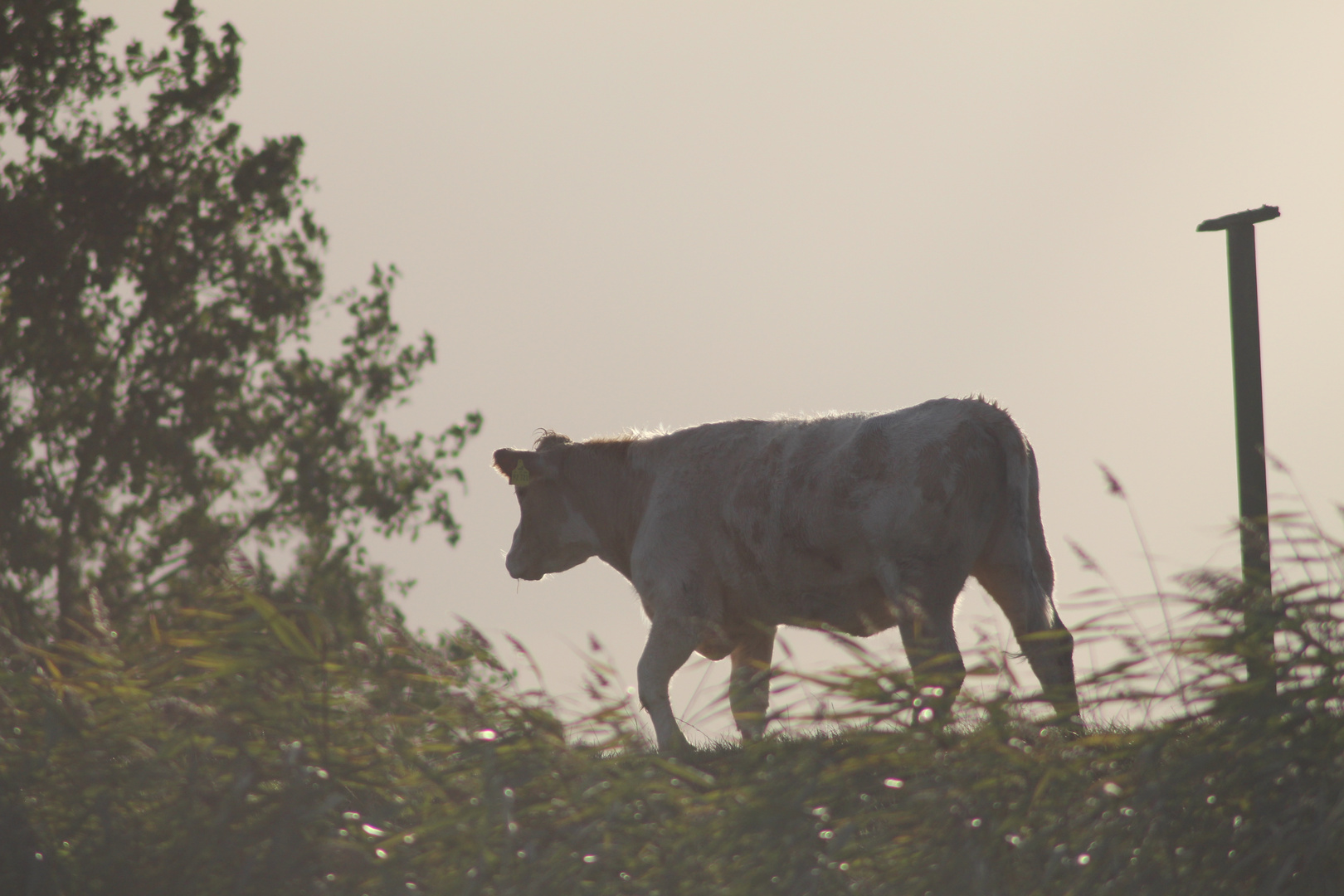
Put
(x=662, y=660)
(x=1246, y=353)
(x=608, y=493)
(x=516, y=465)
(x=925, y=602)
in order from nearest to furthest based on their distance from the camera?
(x=1246, y=353), (x=925, y=602), (x=662, y=660), (x=608, y=493), (x=516, y=465)

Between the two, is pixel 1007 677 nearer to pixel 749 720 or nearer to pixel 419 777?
pixel 749 720

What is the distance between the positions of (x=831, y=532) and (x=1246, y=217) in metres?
2.57

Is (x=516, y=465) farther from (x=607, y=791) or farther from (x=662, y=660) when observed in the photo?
(x=607, y=791)

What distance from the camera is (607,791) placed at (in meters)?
3.93

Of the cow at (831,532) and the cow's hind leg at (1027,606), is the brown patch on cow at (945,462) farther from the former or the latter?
the cow's hind leg at (1027,606)

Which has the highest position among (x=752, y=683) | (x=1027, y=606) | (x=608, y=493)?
(x=608, y=493)

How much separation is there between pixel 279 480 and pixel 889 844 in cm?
1542

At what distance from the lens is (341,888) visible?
372 cm

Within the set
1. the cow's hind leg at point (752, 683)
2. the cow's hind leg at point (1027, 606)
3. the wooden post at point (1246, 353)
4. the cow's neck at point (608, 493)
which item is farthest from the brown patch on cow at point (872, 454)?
the cow's neck at point (608, 493)

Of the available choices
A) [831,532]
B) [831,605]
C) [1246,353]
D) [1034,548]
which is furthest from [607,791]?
[1246,353]

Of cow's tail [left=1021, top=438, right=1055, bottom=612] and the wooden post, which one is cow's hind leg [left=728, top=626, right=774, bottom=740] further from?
the wooden post

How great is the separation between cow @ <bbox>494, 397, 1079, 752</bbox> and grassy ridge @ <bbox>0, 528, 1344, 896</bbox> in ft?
5.33

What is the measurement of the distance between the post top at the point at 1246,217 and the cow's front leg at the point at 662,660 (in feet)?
11.3

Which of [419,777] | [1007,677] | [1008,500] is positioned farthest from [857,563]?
[419,777]
